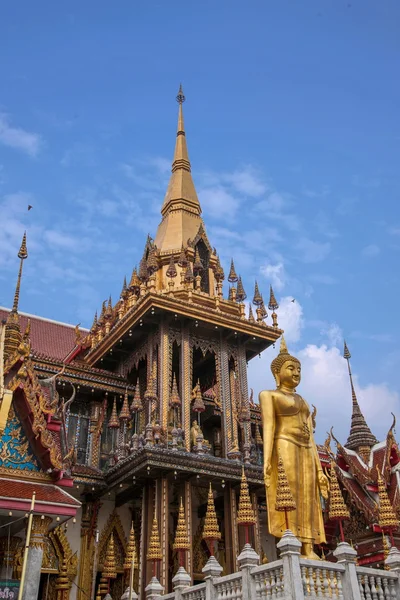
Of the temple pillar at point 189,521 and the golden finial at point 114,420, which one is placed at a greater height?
the golden finial at point 114,420

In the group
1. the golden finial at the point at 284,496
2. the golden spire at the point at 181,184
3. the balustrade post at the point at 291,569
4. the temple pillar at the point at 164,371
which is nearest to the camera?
the balustrade post at the point at 291,569

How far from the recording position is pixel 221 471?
52.9 ft

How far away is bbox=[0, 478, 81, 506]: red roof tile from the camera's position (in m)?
11.5

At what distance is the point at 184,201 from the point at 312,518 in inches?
589

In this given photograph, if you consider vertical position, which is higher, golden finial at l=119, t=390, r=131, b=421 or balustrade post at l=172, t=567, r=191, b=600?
golden finial at l=119, t=390, r=131, b=421

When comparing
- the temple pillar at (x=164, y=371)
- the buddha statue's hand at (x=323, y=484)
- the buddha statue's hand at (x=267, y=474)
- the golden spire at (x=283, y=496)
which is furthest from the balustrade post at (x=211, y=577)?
the temple pillar at (x=164, y=371)

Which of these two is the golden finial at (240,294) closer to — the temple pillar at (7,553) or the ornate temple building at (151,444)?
the ornate temple building at (151,444)

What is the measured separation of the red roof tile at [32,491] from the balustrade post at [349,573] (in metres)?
5.27

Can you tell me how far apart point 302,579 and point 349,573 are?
83 centimetres

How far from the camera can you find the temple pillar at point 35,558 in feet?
35.8

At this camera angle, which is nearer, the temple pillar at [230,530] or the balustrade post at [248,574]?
the balustrade post at [248,574]

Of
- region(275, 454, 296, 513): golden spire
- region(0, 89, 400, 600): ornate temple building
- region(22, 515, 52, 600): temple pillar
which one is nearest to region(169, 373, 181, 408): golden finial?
region(0, 89, 400, 600): ornate temple building

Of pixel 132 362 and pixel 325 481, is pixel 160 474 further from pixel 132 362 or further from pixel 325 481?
pixel 325 481

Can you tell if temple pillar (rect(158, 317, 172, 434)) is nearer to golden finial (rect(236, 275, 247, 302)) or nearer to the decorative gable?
golden finial (rect(236, 275, 247, 302))
